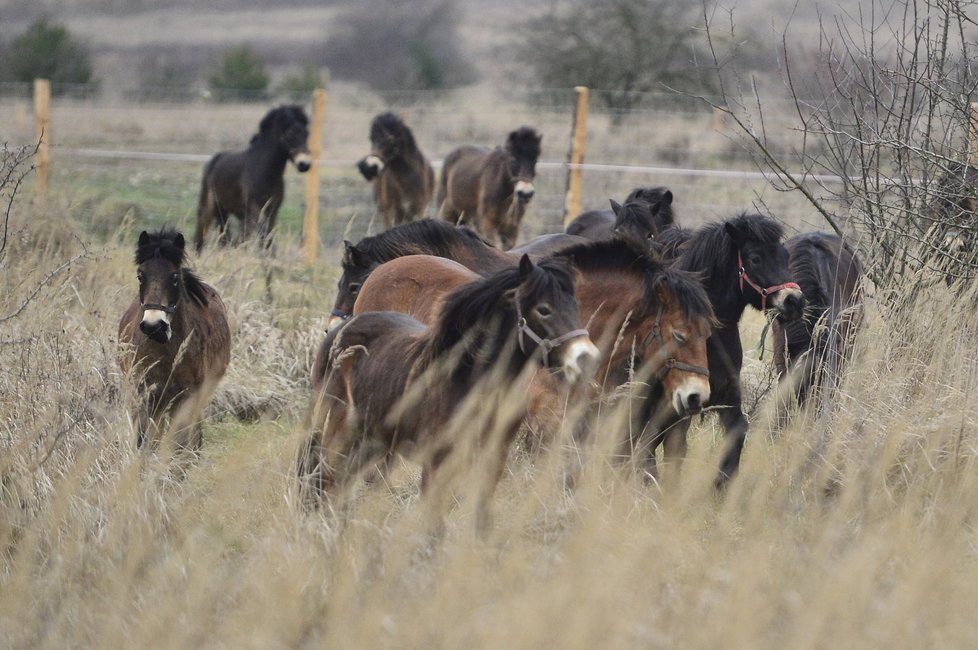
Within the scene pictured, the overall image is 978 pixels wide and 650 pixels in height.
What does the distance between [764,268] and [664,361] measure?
897 millimetres

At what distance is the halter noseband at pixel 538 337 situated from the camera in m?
4.60

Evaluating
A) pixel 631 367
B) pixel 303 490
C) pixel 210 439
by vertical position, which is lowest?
Result: pixel 210 439

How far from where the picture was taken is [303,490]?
511 cm

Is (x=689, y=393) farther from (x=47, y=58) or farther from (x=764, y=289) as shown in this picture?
(x=47, y=58)

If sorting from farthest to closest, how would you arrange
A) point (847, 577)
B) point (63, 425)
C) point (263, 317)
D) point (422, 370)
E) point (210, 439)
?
point (263, 317) < point (210, 439) < point (63, 425) < point (422, 370) < point (847, 577)

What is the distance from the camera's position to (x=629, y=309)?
235 inches

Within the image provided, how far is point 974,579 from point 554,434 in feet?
7.23

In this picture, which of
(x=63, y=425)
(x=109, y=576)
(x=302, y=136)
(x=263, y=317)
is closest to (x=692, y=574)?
(x=109, y=576)

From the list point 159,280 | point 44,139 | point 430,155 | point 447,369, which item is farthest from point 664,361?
point 430,155

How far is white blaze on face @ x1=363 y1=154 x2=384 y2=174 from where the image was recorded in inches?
567

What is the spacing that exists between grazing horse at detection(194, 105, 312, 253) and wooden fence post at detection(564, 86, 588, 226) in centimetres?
309

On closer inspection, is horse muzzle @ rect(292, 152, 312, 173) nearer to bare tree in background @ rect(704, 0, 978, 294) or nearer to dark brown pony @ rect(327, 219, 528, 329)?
dark brown pony @ rect(327, 219, 528, 329)

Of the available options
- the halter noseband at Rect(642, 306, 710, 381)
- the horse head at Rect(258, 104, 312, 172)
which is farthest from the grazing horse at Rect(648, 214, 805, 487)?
the horse head at Rect(258, 104, 312, 172)

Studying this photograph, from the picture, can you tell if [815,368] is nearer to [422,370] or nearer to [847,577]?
[422,370]
